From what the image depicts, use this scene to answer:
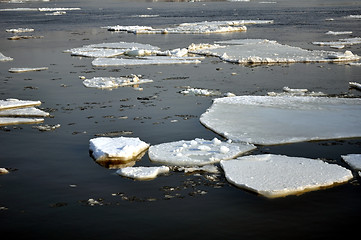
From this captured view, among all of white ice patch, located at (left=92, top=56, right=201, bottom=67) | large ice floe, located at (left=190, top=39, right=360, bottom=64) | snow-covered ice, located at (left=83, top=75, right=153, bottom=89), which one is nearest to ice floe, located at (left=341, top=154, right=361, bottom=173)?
snow-covered ice, located at (left=83, top=75, right=153, bottom=89)

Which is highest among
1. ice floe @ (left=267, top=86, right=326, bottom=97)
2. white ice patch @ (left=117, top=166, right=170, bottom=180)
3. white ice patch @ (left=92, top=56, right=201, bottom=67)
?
white ice patch @ (left=117, top=166, right=170, bottom=180)

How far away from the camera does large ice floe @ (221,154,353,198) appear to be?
20.5 feet

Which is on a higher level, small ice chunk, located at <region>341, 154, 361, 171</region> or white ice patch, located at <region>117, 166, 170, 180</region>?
small ice chunk, located at <region>341, 154, 361, 171</region>

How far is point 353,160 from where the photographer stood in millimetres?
7219

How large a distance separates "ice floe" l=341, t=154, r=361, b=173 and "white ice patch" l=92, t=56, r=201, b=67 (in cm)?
1005

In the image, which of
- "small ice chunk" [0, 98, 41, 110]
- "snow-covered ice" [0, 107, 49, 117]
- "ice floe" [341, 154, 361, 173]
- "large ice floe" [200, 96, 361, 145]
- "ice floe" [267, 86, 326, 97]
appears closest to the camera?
"ice floe" [341, 154, 361, 173]

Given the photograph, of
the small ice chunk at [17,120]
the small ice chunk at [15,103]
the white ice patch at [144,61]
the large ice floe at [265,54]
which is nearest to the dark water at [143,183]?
the small ice chunk at [17,120]

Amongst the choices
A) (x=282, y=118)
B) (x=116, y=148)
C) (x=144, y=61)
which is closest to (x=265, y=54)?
(x=144, y=61)

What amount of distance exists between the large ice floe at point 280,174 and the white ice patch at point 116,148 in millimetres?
1392

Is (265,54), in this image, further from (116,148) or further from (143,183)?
(143,183)

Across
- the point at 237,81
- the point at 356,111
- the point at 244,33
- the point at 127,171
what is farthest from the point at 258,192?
the point at 244,33

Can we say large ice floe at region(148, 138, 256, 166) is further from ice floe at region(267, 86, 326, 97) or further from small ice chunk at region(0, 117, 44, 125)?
ice floe at region(267, 86, 326, 97)

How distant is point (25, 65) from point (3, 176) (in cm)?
1091

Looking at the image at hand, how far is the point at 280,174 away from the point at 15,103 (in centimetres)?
643
